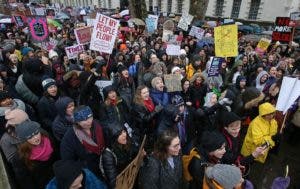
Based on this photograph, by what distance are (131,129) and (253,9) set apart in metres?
28.9

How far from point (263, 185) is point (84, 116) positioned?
126 inches

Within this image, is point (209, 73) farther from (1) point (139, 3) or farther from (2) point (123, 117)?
(1) point (139, 3)

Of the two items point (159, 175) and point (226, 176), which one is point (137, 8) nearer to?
point (159, 175)

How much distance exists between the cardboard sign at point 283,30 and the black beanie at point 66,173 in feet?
28.4

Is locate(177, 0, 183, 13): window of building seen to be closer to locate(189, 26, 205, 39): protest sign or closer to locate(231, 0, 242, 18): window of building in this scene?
locate(231, 0, 242, 18): window of building

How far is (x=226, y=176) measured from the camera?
7.23ft

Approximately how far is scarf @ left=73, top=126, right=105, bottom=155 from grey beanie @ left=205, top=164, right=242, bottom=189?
1385mm

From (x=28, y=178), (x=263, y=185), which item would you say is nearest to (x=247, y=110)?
(x=263, y=185)

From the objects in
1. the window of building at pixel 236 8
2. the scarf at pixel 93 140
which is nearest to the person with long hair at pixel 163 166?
the scarf at pixel 93 140

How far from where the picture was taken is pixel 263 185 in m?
4.28

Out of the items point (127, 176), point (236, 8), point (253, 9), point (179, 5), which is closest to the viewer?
point (127, 176)

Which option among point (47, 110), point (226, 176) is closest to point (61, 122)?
point (47, 110)

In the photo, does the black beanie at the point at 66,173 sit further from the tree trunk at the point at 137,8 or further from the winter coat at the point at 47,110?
the tree trunk at the point at 137,8

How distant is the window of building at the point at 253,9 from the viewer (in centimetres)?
2779
